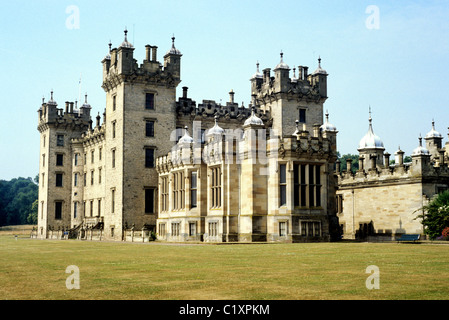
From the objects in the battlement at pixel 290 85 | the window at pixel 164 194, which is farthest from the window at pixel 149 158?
the battlement at pixel 290 85

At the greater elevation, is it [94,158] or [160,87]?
[160,87]

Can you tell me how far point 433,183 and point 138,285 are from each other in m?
34.8

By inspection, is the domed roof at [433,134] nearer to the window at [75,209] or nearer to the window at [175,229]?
the window at [175,229]

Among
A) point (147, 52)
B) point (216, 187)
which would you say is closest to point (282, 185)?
point (216, 187)

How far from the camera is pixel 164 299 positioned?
35.8ft

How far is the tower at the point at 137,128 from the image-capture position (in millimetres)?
52406

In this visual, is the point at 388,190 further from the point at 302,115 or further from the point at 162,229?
the point at 162,229

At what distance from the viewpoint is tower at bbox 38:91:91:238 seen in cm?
6969

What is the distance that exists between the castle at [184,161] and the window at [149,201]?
0.09m

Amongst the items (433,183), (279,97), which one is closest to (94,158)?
(279,97)

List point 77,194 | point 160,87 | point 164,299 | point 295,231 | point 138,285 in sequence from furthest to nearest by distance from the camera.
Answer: point 77,194
point 160,87
point 295,231
point 138,285
point 164,299

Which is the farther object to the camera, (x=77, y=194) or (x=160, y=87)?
(x=77, y=194)
